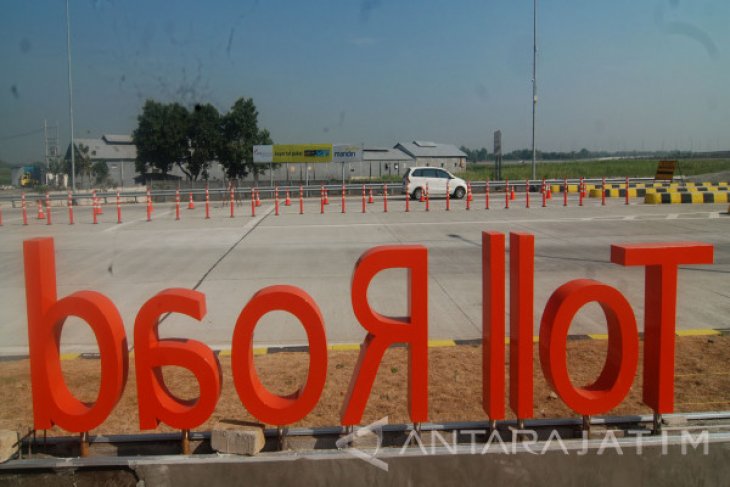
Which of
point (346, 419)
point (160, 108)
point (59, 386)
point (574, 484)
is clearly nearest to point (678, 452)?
point (574, 484)

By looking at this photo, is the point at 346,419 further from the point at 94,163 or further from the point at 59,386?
the point at 94,163

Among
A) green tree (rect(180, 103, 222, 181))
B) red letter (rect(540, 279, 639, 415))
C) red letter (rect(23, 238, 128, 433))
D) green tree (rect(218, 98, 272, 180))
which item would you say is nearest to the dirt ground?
red letter (rect(23, 238, 128, 433))

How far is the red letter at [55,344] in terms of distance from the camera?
4375mm

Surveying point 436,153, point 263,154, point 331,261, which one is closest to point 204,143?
point 263,154

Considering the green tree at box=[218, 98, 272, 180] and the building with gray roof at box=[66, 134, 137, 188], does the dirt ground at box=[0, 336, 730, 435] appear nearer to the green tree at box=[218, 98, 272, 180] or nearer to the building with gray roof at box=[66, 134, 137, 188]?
the green tree at box=[218, 98, 272, 180]

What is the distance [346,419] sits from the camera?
452 cm

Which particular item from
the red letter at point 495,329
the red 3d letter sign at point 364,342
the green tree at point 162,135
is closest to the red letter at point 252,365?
the red 3d letter sign at point 364,342

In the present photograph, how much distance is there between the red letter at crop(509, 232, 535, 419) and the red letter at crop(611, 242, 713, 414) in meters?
0.63

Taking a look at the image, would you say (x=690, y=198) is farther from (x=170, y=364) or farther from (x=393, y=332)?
(x=170, y=364)

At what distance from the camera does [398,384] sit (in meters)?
6.27

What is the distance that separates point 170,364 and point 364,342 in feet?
4.34

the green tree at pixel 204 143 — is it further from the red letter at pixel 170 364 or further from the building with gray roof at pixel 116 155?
the red letter at pixel 170 364

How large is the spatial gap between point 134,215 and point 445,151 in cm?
4246

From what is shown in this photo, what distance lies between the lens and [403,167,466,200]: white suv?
1212 inches
